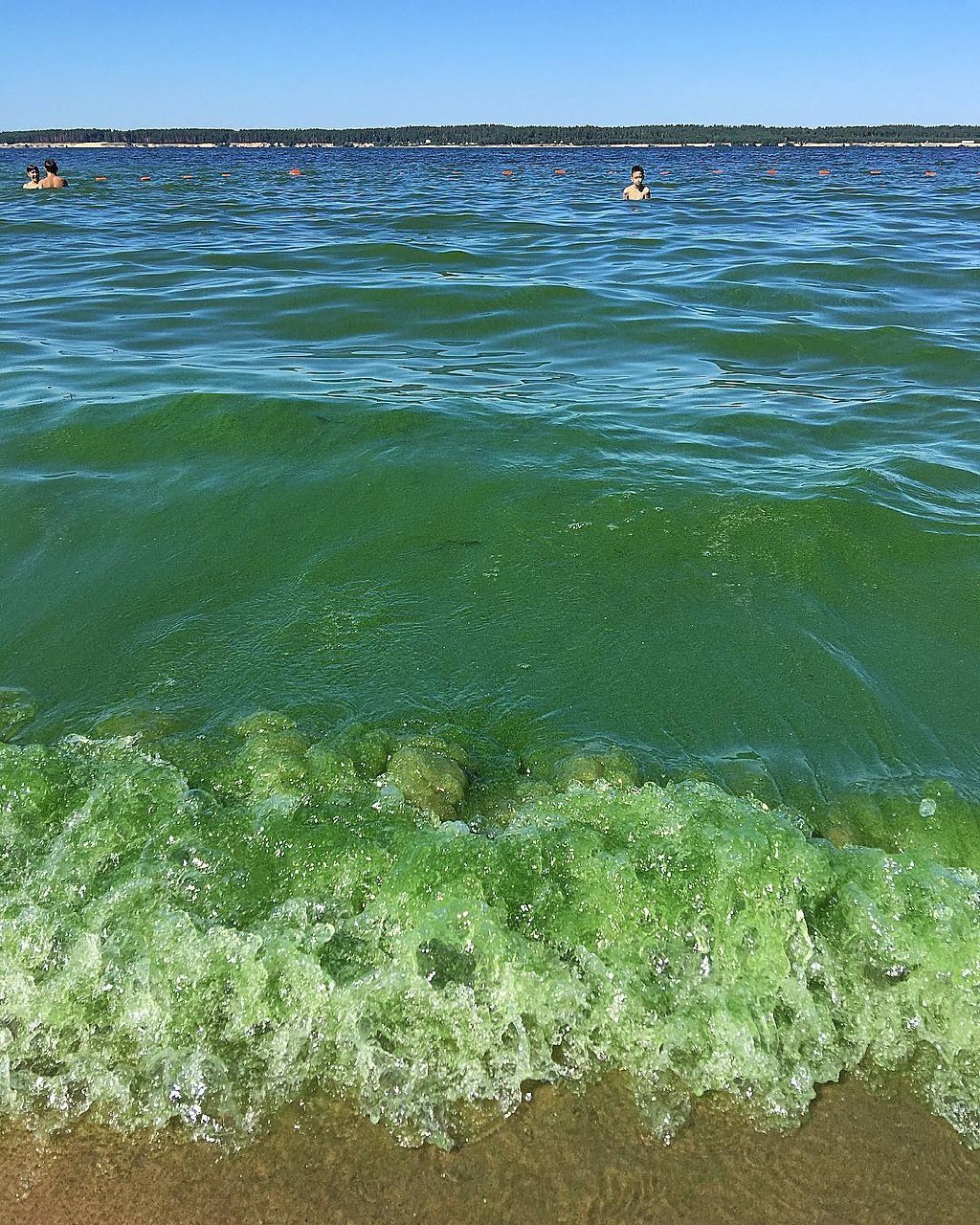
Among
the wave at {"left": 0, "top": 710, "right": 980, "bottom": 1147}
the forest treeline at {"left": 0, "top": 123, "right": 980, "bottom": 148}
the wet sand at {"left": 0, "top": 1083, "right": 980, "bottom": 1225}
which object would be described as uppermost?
the forest treeline at {"left": 0, "top": 123, "right": 980, "bottom": 148}

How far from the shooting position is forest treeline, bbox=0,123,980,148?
111250mm

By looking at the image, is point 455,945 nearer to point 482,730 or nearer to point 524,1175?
point 524,1175

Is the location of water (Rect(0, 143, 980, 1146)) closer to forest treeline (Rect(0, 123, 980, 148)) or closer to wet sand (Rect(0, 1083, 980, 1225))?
wet sand (Rect(0, 1083, 980, 1225))

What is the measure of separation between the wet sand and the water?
7 centimetres

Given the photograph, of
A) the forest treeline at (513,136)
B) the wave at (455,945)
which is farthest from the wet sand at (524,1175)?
the forest treeline at (513,136)

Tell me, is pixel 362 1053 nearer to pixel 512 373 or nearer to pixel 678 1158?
pixel 678 1158

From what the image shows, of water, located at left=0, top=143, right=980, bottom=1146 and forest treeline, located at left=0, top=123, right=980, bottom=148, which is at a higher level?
forest treeline, located at left=0, top=123, right=980, bottom=148

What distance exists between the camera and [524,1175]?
78.6 inches

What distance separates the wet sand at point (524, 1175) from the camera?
1.92 meters

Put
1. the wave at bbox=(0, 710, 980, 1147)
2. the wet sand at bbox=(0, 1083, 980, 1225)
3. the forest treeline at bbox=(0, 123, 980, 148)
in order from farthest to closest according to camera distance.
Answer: the forest treeline at bbox=(0, 123, 980, 148), the wave at bbox=(0, 710, 980, 1147), the wet sand at bbox=(0, 1083, 980, 1225)

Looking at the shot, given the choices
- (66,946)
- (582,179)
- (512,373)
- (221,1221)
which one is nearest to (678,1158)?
(221,1221)

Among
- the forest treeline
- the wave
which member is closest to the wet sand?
the wave

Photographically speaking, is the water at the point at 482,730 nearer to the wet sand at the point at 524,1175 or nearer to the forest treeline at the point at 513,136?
the wet sand at the point at 524,1175

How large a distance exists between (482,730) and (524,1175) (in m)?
1.71
